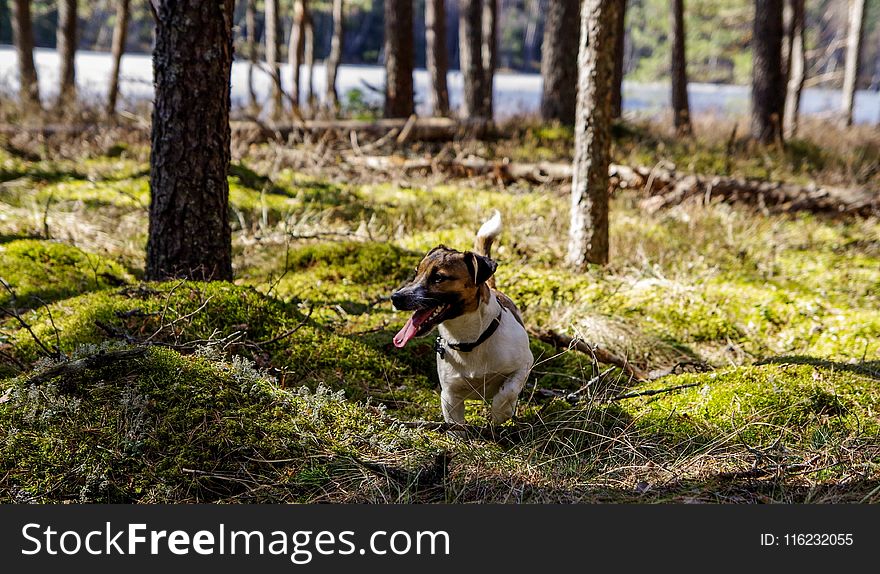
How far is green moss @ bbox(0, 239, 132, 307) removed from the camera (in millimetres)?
5293

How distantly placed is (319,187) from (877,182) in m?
9.19

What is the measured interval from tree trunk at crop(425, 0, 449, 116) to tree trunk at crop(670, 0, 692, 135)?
5321mm

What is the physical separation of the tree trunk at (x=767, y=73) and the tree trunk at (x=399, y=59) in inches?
266

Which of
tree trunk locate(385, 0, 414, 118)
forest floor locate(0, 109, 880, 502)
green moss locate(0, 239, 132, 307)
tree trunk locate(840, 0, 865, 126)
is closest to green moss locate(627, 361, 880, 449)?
forest floor locate(0, 109, 880, 502)

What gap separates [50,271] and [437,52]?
40.1ft

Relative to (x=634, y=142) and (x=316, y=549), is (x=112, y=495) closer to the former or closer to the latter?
(x=316, y=549)

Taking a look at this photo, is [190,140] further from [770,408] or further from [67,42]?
[67,42]

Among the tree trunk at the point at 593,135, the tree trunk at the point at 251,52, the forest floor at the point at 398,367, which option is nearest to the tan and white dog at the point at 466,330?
the forest floor at the point at 398,367

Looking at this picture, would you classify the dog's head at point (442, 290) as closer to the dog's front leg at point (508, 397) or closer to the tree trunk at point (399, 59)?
the dog's front leg at point (508, 397)

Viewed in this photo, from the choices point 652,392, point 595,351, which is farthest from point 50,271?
point 652,392

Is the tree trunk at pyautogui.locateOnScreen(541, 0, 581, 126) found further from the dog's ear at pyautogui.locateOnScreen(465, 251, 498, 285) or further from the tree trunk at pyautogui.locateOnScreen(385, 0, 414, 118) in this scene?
the dog's ear at pyautogui.locateOnScreen(465, 251, 498, 285)

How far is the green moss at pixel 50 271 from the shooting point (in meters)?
5.29

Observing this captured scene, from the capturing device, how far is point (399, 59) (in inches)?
556

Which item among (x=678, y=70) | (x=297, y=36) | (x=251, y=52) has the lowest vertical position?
(x=678, y=70)
